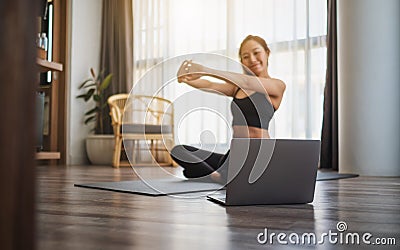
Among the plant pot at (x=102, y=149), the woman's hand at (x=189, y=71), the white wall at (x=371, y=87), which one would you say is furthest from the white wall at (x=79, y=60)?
the woman's hand at (x=189, y=71)

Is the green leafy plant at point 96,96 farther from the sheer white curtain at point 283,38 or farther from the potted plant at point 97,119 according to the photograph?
the sheer white curtain at point 283,38

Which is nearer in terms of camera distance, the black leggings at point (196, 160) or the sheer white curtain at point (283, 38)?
the black leggings at point (196, 160)

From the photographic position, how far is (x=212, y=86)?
71.8 inches

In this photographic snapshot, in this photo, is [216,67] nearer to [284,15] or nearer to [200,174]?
[200,174]

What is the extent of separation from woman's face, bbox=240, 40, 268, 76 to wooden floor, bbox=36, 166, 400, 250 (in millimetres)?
644

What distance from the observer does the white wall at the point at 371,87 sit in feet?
10.7

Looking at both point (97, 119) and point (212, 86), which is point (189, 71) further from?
point (97, 119)

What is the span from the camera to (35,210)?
1.15 ft

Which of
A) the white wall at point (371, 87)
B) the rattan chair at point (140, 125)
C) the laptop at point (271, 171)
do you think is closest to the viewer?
the laptop at point (271, 171)

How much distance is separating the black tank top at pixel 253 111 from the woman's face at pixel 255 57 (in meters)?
0.19

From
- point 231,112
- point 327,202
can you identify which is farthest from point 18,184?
point 231,112

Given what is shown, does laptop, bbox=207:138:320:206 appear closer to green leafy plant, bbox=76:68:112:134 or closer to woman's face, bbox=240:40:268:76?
woman's face, bbox=240:40:268:76

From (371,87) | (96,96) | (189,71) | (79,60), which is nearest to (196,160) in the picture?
(189,71)

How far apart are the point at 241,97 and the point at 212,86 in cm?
17
